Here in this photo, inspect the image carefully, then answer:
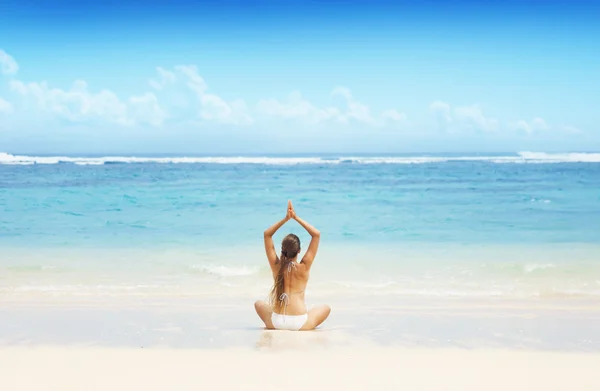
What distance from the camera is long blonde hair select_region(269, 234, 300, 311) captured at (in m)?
4.41

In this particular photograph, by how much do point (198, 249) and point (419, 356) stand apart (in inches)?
222

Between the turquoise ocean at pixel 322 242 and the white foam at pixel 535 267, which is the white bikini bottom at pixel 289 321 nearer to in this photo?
the turquoise ocean at pixel 322 242

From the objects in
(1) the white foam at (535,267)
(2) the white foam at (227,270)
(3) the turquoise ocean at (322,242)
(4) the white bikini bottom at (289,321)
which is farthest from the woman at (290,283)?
(1) the white foam at (535,267)

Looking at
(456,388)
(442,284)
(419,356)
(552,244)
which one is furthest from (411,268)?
(456,388)

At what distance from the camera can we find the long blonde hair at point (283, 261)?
441cm

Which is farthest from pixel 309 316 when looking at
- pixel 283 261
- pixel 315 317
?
pixel 283 261

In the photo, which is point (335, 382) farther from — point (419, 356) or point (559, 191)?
point (559, 191)

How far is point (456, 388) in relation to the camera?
11.0 feet

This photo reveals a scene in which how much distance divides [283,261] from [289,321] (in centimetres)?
45

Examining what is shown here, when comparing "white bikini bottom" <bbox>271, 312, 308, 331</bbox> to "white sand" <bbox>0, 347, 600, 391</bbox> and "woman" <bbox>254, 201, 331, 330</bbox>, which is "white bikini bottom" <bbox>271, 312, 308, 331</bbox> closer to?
"woman" <bbox>254, 201, 331, 330</bbox>

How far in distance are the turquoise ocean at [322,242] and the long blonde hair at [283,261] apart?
5.92 ft

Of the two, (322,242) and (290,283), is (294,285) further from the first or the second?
(322,242)

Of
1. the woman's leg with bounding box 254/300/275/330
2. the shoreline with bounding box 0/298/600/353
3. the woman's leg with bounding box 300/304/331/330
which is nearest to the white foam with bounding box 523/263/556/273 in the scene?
the shoreline with bounding box 0/298/600/353

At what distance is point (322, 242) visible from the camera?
382 inches
